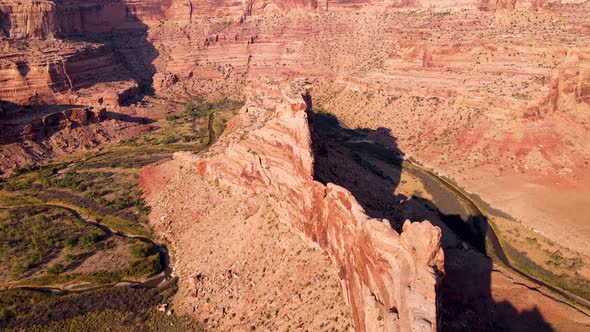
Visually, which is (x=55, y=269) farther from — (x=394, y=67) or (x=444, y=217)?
(x=394, y=67)

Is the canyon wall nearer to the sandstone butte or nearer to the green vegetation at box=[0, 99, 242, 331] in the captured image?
the sandstone butte

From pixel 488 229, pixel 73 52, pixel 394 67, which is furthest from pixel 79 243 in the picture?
pixel 394 67

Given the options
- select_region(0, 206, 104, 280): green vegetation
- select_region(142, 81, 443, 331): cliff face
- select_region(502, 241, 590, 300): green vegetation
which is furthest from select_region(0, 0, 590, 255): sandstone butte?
select_region(0, 206, 104, 280): green vegetation

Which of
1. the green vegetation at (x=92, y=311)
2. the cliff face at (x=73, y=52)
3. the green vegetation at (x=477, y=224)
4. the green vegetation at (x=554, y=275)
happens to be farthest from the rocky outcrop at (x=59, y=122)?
the green vegetation at (x=554, y=275)

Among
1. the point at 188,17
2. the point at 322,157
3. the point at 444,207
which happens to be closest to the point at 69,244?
the point at 322,157

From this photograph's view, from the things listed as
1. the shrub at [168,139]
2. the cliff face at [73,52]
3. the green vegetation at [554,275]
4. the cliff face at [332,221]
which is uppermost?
the cliff face at [73,52]

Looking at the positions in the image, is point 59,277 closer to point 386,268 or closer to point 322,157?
point 322,157

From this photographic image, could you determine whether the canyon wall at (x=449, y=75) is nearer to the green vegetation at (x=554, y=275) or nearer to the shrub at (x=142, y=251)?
the green vegetation at (x=554, y=275)
